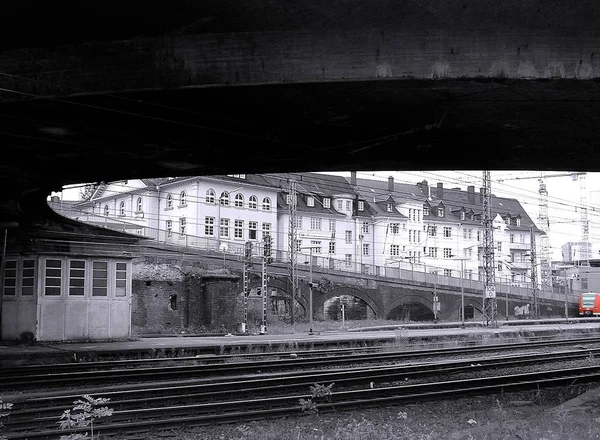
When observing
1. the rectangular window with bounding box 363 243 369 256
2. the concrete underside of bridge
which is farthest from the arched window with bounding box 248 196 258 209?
the concrete underside of bridge

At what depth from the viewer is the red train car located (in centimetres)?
6353

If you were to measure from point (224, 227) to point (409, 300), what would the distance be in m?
18.3

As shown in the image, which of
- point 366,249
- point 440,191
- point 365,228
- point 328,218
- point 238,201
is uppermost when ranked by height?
point 440,191

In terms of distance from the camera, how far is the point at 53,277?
23547 mm

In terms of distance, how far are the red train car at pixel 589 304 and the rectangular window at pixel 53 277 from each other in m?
54.4

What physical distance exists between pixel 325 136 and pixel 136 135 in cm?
358

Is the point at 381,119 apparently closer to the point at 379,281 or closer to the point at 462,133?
the point at 462,133

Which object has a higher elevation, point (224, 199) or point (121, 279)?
point (224, 199)

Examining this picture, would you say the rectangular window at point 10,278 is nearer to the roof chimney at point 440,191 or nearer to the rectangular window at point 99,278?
the rectangular window at point 99,278

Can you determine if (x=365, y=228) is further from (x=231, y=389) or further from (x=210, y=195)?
(x=231, y=389)

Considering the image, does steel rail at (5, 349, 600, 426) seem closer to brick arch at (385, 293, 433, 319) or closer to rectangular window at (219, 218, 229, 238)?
brick arch at (385, 293, 433, 319)

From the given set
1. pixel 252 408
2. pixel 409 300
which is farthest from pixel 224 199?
pixel 252 408

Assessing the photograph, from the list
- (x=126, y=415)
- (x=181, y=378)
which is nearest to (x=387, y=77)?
(x=126, y=415)

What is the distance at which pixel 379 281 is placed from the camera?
2116 inches
